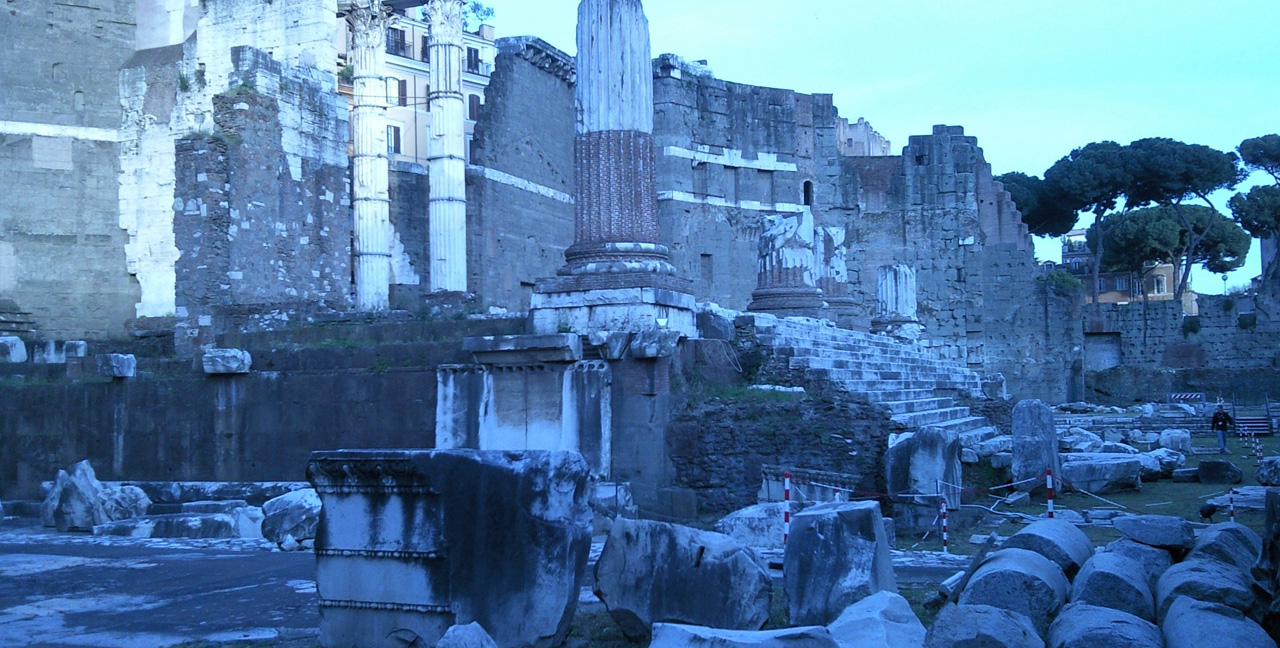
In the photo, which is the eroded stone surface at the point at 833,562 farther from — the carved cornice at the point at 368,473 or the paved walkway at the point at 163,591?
the carved cornice at the point at 368,473

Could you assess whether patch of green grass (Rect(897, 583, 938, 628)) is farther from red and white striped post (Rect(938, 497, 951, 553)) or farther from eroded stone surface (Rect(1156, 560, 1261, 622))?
red and white striped post (Rect(938, 497, 951, 553))

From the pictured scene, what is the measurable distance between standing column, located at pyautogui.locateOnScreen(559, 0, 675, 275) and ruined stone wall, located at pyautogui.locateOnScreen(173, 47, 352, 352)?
226 inches

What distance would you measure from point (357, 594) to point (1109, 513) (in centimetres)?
751

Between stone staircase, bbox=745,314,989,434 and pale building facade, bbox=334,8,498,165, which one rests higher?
pale building facade, bbox=334,8,498,165

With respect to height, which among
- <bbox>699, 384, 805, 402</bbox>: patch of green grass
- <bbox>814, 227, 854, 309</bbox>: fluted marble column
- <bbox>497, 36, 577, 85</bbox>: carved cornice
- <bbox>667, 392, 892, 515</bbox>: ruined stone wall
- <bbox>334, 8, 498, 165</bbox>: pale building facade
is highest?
<bbox>334, 8, 498, 165</bbox>: pale building facade

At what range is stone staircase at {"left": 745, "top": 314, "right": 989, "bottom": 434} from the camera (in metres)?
11.4

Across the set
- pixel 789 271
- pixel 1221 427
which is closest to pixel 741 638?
pixel 789 271

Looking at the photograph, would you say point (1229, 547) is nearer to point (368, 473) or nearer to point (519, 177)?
point (368, 473)

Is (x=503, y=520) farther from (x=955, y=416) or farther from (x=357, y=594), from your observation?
(x=955, y=416)

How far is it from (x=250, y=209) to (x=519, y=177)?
9888 mm

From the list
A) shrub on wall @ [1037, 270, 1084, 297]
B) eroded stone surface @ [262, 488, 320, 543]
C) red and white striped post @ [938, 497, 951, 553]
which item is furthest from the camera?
shrub on wall @ [1037, 270, 1084, 297]

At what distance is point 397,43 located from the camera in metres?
42.5

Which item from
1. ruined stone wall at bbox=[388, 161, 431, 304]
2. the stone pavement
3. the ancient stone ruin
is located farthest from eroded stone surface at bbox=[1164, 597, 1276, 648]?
ruined stone wall at bbox=[388, 161, 431, 304]

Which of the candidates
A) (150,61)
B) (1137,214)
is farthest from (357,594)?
(1137,214)
